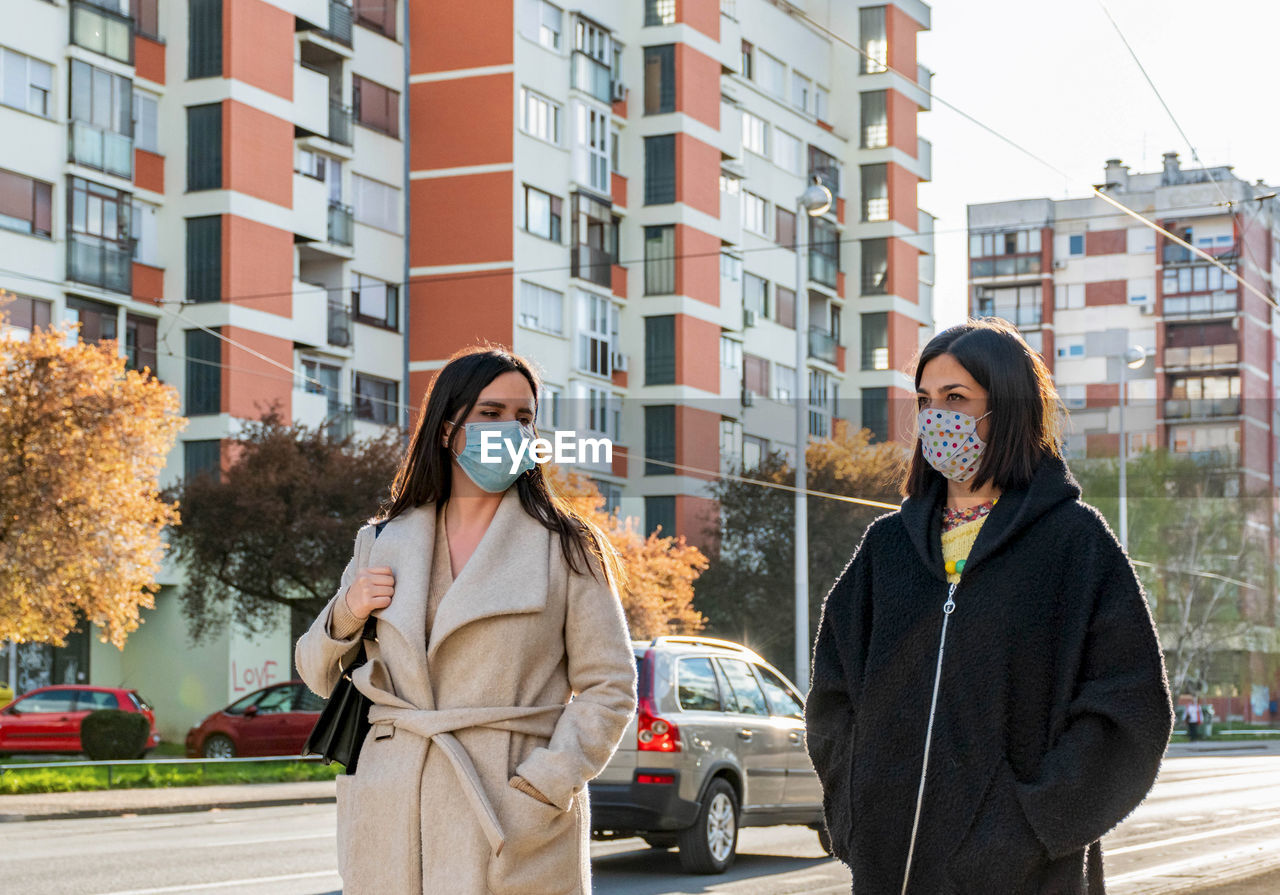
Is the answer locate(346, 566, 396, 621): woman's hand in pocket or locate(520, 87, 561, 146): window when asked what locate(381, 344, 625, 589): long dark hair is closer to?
locate(346, 566, 396, 621): woman's hand in pocket

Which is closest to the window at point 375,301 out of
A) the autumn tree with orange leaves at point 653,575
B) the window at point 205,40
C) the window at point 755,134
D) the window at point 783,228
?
the autumn tree with orange leaves at point 653,575

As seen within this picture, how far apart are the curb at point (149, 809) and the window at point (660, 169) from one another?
35.6 meters

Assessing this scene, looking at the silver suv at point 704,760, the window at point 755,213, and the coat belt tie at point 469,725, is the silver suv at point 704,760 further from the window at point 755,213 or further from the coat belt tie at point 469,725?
the window at point 755,213

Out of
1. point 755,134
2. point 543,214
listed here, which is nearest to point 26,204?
point 543,214

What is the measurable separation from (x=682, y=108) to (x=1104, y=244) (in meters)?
43.8

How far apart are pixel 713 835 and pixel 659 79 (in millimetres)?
47397

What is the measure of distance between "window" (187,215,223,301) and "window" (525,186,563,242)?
10.5 metres

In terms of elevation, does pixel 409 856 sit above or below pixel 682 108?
below

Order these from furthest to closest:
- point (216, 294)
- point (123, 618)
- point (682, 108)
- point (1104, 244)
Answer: point (1104, 244) < point (682, 108) < point (216, 294) < point (123, 618)

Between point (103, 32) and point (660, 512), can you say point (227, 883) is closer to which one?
point (103, 32)

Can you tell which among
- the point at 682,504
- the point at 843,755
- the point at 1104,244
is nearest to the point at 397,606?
the point at 843,755

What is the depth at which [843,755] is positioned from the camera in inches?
151

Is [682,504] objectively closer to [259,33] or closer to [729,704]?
[259,33]

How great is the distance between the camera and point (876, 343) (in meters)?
70.5
